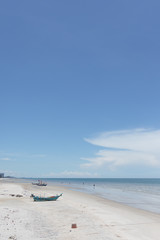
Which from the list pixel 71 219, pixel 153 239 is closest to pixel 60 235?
pixel 71 219

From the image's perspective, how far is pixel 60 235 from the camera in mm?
12594

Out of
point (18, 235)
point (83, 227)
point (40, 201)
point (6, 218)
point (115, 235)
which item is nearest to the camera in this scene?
point (18, 235)

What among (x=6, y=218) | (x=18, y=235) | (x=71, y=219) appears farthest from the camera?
(x=71, y=219)

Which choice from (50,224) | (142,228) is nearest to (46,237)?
(50,224)

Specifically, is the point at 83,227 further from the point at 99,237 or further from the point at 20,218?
the point at 20,218

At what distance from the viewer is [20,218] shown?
1642 centimetres

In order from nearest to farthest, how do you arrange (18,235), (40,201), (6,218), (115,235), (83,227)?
(18,235) < (115,235) < (83,227) < (6,218) < (40,201)

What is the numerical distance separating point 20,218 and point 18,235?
4.59 meters

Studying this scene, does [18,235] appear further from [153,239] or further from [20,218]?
[153,239]

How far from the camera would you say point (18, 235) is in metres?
12.1

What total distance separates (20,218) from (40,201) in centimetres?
1196

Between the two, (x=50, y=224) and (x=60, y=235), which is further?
(x=50, y=224)

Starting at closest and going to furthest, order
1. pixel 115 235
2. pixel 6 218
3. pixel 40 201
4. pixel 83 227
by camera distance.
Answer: pixel 115 235 < pixel 83 227 < pixel 6 218 < pixel 40 201

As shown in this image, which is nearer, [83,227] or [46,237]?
[46,237]
